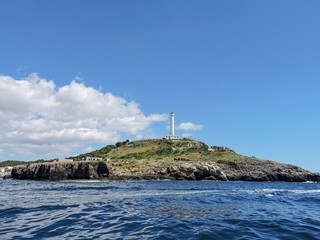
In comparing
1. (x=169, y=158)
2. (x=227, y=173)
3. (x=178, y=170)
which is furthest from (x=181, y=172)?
(x=169, y=158)

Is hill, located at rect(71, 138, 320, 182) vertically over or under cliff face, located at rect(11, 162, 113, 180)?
over

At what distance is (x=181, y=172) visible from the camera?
447 feet

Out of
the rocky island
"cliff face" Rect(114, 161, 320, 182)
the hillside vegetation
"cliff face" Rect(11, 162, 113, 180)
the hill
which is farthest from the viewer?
the hillside vegetation

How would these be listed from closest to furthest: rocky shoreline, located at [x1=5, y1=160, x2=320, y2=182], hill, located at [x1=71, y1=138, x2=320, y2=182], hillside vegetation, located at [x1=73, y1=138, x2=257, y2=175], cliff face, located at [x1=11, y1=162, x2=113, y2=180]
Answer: cliff face, located at [x1=11, y1=162, x2=113, y2=180], rocky shoreline, located at [x1=5, y1=160, x2=320, y2=182], hill, located at [x1=71, y1=138, x2=320, y2=182], hillside vegetation, located at [x1=73, y1=138, x2=257, y2=175]

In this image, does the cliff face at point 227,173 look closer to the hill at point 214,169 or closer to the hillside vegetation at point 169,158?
the hill at point 214,169

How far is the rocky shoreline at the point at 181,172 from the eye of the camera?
120 m

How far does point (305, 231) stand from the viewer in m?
16.7

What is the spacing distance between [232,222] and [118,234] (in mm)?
7133

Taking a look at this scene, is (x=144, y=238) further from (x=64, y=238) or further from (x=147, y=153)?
(x=147, y=153)

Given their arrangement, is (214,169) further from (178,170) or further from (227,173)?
(178,170)

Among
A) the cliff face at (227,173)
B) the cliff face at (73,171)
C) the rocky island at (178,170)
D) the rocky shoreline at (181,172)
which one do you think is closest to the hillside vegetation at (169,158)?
the rocky island at (178,170)

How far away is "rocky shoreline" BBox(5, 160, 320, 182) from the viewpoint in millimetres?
120250

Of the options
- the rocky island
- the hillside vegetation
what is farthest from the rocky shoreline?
the hillside vegetation

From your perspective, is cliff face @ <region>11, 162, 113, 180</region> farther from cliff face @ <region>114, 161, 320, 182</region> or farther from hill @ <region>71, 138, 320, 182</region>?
cliff face @ <region>114, 161, 320, 182</region>
